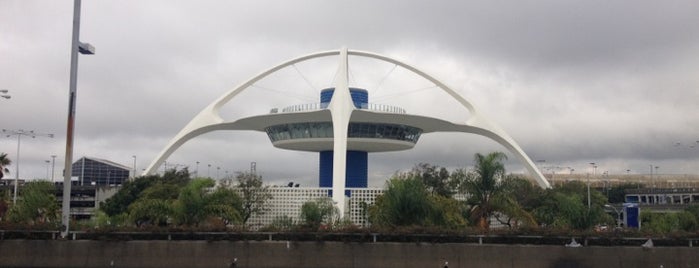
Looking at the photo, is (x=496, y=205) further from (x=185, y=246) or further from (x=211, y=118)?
(x=211, y=118)

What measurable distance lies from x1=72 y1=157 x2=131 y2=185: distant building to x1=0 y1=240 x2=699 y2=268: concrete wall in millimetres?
115325

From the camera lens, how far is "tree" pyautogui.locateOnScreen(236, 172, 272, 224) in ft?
140

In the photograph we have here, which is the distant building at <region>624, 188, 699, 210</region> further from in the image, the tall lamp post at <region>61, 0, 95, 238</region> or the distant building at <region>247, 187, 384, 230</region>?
the tall lamp post at <region>61, 0, 95, 238</region>

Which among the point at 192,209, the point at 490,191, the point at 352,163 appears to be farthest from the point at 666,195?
the point at 192,209

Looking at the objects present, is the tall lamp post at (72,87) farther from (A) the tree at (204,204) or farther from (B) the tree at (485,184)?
(B) the tree at (485,184)

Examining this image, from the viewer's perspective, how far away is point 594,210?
34844 mm

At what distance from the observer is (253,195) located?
144 feet

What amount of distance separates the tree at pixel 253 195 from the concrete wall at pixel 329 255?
14.3 m

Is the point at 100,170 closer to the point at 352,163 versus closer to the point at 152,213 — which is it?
the point at 352,163

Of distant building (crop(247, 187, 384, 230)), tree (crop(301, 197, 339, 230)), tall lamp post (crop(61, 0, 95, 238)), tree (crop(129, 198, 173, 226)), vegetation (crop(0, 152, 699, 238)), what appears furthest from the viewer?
distant building (crop(247, 187, 384, 230))

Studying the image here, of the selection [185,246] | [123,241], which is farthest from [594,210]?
[123,241]

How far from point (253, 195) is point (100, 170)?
10774 centimetres

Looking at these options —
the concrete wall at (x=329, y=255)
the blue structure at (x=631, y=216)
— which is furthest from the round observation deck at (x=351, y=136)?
the concrete wall at (x=329, y=255)

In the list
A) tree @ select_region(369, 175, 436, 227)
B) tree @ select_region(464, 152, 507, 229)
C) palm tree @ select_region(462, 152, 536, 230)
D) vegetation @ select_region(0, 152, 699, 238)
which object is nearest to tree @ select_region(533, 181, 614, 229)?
vegetation @ select_region(0, 152, 699, 238)
